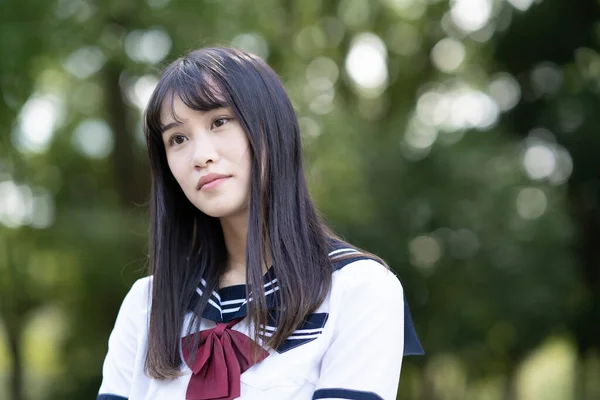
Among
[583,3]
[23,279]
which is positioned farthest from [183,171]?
[583,3]

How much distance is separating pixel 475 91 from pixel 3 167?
307 inches

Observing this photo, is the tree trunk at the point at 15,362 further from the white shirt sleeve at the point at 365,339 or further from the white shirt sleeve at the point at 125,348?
the white shirt sleeve at the point at 365,339

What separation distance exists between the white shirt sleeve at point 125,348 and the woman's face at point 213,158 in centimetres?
38

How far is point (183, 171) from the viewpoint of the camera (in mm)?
1915

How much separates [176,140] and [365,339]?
64 cm

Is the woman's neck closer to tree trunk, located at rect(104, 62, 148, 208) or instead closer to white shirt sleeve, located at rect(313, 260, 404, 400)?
white shirt sleeve, located at rect(313, 260, 404, 400)

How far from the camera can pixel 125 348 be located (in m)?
2.07

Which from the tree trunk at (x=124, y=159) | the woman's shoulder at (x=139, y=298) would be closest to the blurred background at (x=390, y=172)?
the tree trunk at (x=124, y=159)

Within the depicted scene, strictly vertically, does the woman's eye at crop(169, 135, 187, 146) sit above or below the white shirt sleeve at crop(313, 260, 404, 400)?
above

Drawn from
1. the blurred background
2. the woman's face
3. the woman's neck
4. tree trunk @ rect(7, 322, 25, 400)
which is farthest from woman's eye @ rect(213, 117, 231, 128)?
tree trunk @ rect(7, 322, 25, 400)

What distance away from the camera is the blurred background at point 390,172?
31.5ft

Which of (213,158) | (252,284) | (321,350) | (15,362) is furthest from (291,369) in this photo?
(15,362)

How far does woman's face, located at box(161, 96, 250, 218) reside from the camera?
1.86 m

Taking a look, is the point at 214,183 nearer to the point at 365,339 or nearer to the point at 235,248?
the point at 235,248
